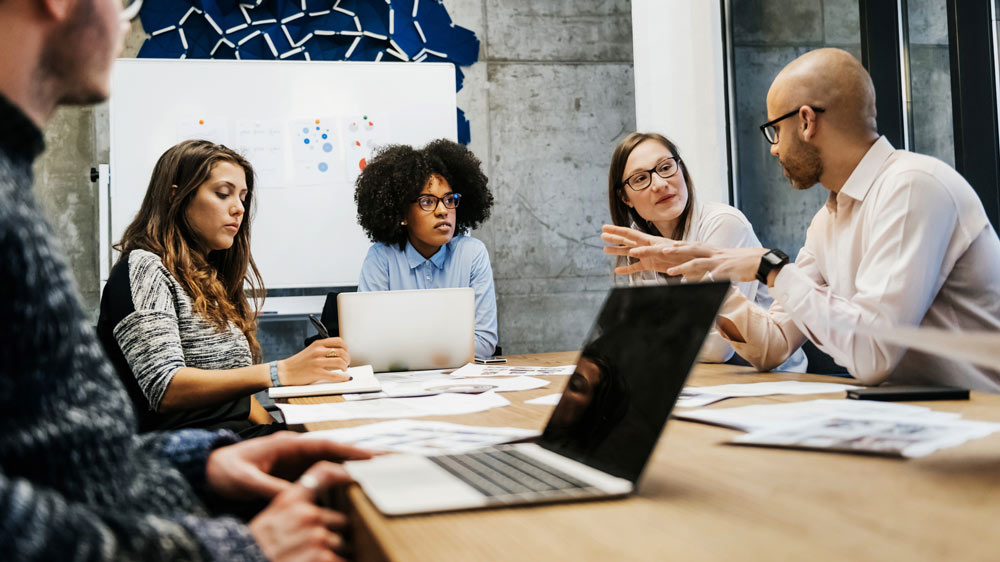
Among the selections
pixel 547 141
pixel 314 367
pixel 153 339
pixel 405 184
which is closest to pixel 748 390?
pixel 314 367

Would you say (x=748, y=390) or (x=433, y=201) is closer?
(x=748, y=390)

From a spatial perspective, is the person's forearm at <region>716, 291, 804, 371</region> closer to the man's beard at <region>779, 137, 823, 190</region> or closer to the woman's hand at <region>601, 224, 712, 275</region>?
the woman's hand at <region>601, 224, 712, 275</region>

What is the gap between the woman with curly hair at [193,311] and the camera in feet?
6.10

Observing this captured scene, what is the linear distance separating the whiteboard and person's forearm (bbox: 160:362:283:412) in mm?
2264

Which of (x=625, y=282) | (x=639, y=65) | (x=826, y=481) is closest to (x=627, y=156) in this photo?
(x=625, y=282)

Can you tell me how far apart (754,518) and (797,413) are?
533 mm

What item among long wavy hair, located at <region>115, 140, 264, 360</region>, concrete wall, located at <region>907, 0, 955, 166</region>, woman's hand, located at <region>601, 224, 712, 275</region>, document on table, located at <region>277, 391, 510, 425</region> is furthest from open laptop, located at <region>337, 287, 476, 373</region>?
concrete wall, located at <region>907, 0, 955, 166</region>

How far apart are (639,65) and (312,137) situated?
1883 millimetres

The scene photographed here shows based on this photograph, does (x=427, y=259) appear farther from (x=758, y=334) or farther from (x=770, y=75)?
(x=770, y=75)

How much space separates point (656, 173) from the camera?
2.83 m

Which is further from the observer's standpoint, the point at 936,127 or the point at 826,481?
the point at 936,127

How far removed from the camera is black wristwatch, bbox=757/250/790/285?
165 centimetres

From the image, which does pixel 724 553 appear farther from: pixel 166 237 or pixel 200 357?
pixel 166 237

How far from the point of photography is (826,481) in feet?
2.32
